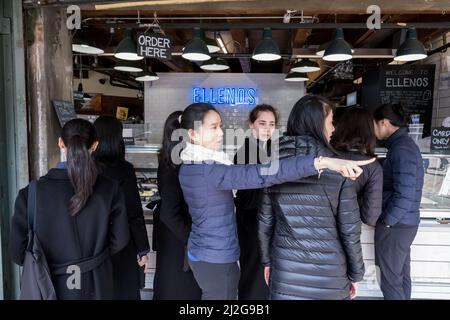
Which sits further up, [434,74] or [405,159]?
[434,74]

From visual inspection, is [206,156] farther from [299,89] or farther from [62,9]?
[299,89]

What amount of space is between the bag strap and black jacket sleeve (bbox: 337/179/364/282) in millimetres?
1431

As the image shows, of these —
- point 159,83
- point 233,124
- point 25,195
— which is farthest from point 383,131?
point 159,83

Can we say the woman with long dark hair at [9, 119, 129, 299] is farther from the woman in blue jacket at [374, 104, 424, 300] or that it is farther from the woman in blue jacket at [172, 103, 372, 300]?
the woman in blue jacket at [374, 104, 424, 300]

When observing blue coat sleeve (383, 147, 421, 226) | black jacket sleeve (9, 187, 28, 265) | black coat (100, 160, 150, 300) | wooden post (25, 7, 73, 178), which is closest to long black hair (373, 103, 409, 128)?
blue coat sleeve (383, 147, 421, 226)

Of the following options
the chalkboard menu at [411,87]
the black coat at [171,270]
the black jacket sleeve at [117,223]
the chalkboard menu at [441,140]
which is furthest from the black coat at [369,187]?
the chalkboard menu at [411,87]

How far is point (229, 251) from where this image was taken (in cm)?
190

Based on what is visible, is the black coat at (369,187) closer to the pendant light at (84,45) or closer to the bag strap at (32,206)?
the bag strap at (32,206)

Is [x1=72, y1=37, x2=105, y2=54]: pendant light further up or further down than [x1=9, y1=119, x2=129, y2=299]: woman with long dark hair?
further up

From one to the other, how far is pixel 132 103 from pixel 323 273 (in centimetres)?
1093

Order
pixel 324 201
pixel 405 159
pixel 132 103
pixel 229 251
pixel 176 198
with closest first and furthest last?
pixel 324 201 → pixel 229 251 → pixel 176 198 → pixel 405 159 → pixel 132 103

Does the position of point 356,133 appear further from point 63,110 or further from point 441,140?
point 63,110

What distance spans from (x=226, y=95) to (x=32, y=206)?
6127mm

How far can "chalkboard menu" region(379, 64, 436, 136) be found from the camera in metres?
6.27
